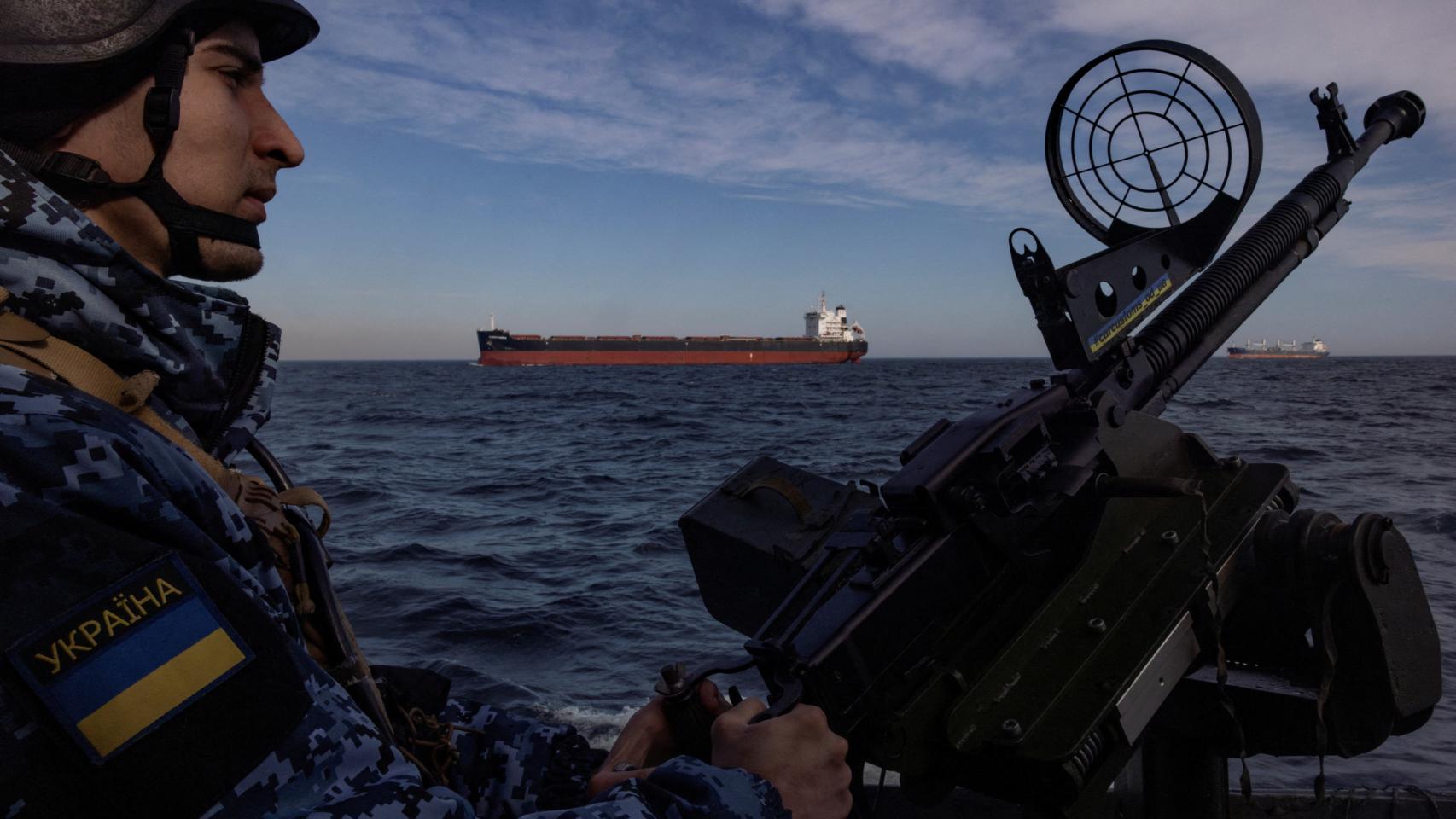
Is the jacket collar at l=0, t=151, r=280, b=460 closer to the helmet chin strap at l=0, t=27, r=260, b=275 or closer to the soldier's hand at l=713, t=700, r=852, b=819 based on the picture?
the helmet chin strap at l=0, t=27, r=260, b=275

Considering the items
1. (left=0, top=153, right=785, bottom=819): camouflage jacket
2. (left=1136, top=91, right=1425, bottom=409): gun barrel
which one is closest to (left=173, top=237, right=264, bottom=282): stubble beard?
(left=0, top=153, right=785, bottom=819): camouflage jacket

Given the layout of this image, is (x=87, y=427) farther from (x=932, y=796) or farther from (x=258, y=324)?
(x=932, y=796)

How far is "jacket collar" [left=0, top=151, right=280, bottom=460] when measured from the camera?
1168 millimetres

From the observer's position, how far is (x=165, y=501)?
109 centimetres

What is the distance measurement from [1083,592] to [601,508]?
34.2ft

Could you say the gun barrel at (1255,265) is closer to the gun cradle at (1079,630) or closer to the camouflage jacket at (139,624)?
the gun cradle at (1079,630)

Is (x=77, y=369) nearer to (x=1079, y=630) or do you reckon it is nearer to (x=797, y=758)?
(x=797, y=758)

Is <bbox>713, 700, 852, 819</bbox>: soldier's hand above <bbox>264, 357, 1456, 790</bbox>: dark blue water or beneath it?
above

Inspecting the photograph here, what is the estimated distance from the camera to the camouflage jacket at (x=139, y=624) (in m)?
0.92

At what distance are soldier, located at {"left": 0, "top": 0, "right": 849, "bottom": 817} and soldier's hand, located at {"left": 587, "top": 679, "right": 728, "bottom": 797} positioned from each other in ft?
0.50

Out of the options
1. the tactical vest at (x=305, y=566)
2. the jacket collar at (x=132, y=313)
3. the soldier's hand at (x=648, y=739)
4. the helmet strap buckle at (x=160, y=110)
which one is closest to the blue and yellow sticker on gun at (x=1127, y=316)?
the soldier's hand at (x=648, y=739)

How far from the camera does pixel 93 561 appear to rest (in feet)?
3.17

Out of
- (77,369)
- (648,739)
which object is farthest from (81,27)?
(648,739)

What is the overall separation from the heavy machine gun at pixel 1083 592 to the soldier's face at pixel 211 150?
4.36 ft
